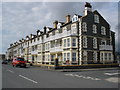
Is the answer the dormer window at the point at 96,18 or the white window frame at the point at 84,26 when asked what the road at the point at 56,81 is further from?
the dormer window at the point at 96,18

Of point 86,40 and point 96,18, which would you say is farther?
point 96,18

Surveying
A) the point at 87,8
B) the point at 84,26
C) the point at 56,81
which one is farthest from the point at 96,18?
the point at 56,81

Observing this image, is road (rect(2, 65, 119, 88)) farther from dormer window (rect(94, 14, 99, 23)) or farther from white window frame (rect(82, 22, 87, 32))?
dormer window (rect(94, 14, 99, 23))

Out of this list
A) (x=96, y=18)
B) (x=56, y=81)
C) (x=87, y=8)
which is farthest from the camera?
(x=96, y=18)

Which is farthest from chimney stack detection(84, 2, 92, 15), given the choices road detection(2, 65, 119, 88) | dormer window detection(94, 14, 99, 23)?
road detection(2, 65, 119, 88)

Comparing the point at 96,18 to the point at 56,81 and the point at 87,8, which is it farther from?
the point at 56,81

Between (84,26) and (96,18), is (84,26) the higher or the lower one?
the lower one

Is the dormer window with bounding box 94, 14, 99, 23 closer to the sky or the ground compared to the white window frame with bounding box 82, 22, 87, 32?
closer to the sky

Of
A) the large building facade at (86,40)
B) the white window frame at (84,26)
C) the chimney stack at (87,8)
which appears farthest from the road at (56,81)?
the chimney stack at (87,8)

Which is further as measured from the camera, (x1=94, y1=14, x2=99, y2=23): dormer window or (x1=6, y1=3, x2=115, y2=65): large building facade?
(x1=94, y1=14, x2=99, y2=23): dormer window

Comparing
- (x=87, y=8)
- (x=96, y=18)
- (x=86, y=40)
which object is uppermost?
(x=87, y=8)

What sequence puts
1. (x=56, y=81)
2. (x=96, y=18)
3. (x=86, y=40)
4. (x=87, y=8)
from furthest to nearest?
(x=96, y=18), (x=87, y=8), (x=86, y=40), (x=56, y=81)

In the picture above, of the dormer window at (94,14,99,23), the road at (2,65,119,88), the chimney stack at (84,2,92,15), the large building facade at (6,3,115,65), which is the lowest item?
the road at (2,65,119,88)

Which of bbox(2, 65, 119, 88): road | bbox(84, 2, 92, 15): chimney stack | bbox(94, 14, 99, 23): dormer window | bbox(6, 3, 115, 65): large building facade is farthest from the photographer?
bbox(94, 14, 99, 23): dormer window
